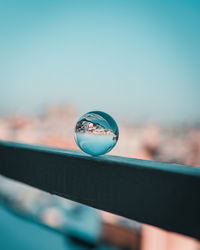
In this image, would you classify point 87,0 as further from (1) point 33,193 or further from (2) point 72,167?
(2) point 72,167

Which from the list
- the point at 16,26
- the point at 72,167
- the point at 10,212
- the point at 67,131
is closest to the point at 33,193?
the point at 10,212

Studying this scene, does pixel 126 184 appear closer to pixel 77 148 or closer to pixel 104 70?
pixel 77 148

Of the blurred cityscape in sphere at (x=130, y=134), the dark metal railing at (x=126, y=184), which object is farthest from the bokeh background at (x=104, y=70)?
the dark metal railing at (x=126, y=184)

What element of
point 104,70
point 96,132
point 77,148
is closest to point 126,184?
point 96,132

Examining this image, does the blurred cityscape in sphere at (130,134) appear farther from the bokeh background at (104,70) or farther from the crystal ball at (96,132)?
the crystal ball at (96,132)

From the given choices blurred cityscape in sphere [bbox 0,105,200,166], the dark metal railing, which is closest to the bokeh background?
blurred cityscape in sphere [bbox 0,105,200,166]

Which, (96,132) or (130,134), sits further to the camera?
(130,134)
